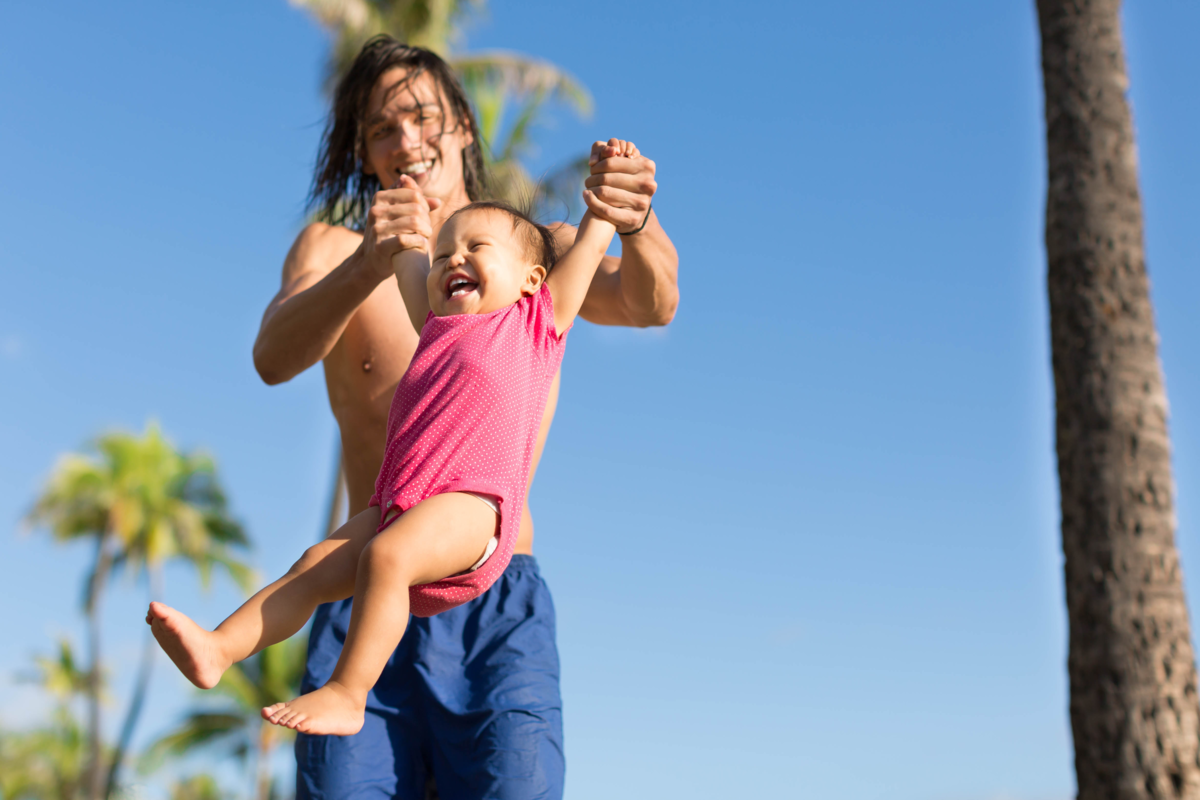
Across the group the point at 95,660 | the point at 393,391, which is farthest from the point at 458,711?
the point at 95,660

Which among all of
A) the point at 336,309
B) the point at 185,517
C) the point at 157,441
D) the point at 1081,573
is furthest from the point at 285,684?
the point at 336,309

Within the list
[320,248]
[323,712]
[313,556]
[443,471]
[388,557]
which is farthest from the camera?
[320,248]

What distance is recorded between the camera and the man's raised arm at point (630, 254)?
2.30 meters

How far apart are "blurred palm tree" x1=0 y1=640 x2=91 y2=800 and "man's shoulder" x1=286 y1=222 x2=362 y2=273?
97.2 ft

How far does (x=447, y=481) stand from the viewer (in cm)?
198

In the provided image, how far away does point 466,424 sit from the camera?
6.59 feet

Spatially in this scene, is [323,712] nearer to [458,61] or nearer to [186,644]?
[186,644]

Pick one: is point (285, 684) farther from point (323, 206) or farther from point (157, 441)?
point (323, 206)

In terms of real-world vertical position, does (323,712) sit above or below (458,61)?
below

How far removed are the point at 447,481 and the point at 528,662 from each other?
0.93m

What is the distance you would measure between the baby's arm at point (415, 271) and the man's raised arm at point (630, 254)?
0.38 m

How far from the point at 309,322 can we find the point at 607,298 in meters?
0.88

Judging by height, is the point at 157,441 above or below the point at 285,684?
above

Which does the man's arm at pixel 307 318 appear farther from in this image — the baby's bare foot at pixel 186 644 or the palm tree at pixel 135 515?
the palm tree at pixel 135 515
